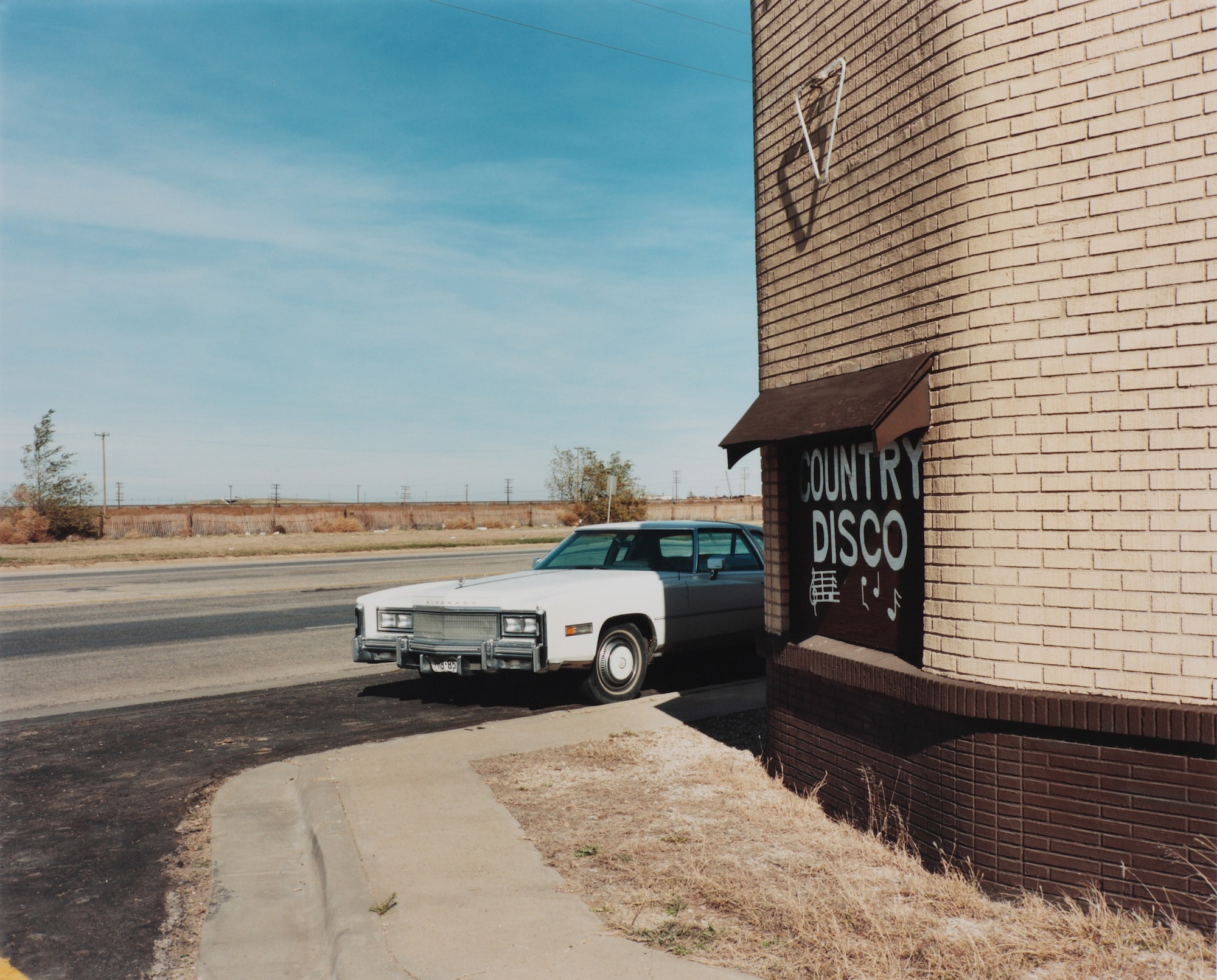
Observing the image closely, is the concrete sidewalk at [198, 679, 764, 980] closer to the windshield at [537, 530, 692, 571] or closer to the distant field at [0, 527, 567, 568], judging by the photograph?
the windshield at [537, 530, 692, 571]

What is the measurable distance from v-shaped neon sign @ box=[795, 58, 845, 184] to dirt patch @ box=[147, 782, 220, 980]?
4848 millimetres

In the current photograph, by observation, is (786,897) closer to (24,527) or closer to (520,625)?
(520,625)

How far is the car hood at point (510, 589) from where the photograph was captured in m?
7.82

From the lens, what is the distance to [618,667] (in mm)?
8422

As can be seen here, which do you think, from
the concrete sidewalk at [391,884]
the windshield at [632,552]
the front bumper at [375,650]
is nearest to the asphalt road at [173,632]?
the front bumper at [375,650]

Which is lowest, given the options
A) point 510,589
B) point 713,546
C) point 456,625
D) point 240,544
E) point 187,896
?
point 187,896

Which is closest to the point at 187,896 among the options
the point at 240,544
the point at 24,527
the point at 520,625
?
the point at 520,625

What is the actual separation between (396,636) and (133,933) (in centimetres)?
419

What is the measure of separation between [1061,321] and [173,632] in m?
13.1

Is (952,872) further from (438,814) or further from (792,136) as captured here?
(792,136)

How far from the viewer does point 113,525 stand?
176 ft

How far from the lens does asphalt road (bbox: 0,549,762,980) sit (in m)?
4.24

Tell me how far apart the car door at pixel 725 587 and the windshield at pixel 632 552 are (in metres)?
0.18

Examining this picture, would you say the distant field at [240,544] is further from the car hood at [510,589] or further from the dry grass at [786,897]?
the dry grass at [786,897]
